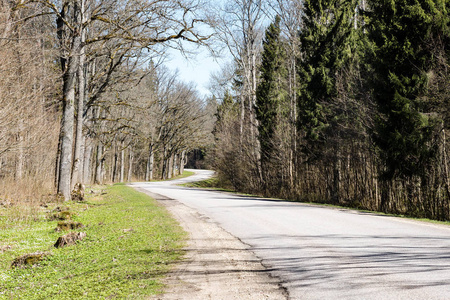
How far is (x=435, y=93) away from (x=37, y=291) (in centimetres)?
1334

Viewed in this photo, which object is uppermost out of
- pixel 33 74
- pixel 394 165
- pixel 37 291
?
pixel 33 74

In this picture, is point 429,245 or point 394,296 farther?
point 429,245

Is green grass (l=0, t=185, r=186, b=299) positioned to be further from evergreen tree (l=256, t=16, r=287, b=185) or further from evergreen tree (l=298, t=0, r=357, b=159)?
evergreen tree (l=256, t=16, r=287, b=185)

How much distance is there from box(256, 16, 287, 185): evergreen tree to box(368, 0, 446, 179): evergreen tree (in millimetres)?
12352

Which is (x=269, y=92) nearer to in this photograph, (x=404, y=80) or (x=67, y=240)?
(x=404, y=80)

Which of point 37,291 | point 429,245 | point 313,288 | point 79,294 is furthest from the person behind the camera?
point 429,245

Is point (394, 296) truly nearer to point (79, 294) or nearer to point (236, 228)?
point (79, 294)

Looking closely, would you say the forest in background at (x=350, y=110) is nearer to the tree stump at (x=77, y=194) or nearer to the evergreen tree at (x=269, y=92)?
the evergreen tree at (x=269, y=92)

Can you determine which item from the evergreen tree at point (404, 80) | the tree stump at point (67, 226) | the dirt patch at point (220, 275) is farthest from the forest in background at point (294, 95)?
the dirt patch at point (220, 275)

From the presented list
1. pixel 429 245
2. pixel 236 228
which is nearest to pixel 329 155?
pixel 236 228

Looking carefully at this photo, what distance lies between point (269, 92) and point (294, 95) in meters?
2.73

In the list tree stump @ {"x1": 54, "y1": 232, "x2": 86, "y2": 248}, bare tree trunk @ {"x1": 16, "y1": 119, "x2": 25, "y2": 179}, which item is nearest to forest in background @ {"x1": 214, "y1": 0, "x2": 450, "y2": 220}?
tree stump @ {"x1": 54, "y1": 232, "x2": 86, "y2": 248}

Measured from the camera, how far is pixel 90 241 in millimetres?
9508

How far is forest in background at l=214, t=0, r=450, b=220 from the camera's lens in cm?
1332
